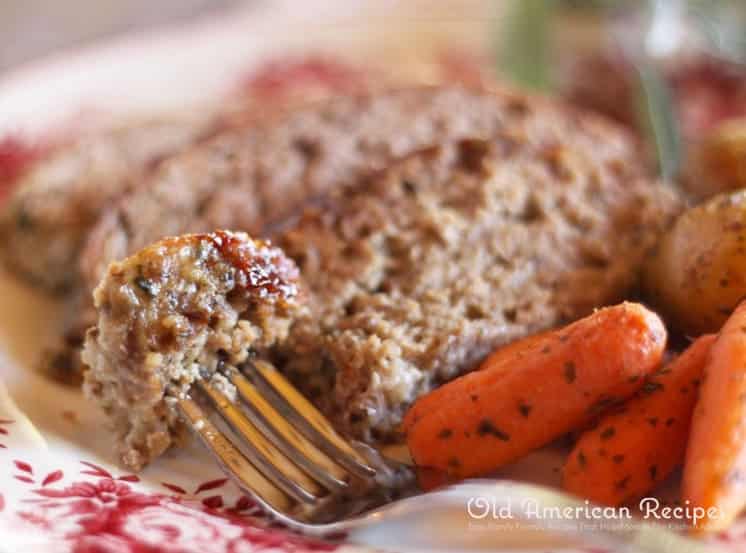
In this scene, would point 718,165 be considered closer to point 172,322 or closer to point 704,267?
point 704,267

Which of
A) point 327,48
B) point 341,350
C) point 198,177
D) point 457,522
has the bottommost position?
point 457,522

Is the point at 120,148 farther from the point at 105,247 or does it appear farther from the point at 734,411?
the point at 734,411

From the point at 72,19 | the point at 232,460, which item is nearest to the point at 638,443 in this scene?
the point at 232,460

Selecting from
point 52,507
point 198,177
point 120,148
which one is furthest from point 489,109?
point 52,507

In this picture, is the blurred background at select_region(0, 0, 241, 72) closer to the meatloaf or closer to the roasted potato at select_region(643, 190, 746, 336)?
the meatloaf

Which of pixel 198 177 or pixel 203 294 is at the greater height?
pixel 198 177

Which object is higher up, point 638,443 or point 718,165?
point 718,165
